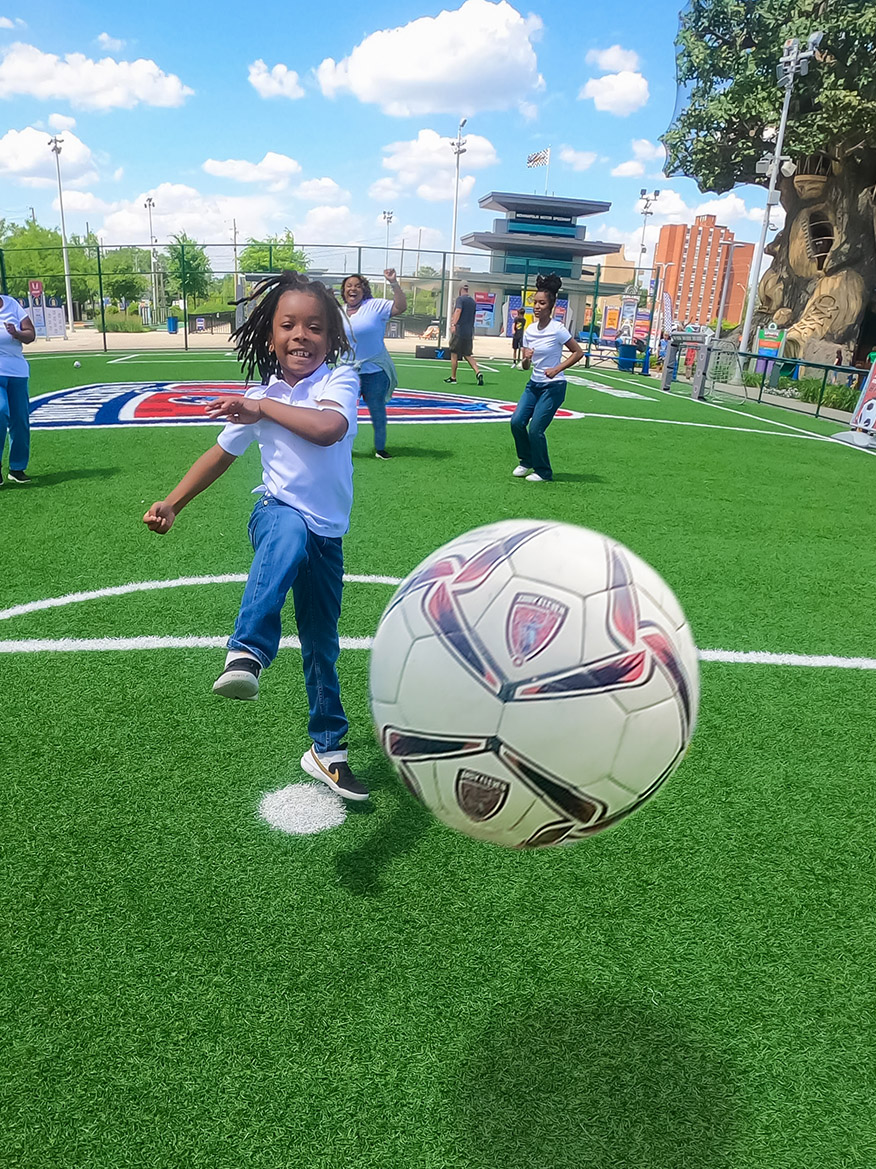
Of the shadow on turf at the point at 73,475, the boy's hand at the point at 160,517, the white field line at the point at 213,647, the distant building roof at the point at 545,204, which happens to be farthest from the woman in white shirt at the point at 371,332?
the distant building roof at the point at 545,204

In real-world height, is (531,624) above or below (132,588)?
above

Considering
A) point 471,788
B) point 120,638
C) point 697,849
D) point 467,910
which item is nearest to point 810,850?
point 697,849

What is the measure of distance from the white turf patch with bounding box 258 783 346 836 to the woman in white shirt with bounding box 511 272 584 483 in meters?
6.52

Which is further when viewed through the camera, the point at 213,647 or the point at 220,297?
the point at 220,297

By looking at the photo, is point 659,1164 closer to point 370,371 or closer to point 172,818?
point 172,818

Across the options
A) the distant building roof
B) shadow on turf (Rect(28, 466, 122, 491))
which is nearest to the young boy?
shadow on turf (Rect(28, 466, 122, 491))

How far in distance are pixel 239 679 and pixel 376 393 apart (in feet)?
26.5

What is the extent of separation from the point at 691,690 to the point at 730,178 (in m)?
40.6

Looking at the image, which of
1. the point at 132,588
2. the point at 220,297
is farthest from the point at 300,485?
the point at 220,297

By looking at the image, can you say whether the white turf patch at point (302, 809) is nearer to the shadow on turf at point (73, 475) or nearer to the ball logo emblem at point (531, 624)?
the ball logo emblem at point (531, 624)

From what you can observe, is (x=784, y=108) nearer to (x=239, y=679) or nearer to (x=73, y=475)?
(x=73, y=475)

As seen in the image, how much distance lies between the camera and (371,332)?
374 inches

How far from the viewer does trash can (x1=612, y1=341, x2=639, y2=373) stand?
30.1 metres

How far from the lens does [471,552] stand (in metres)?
2.11
